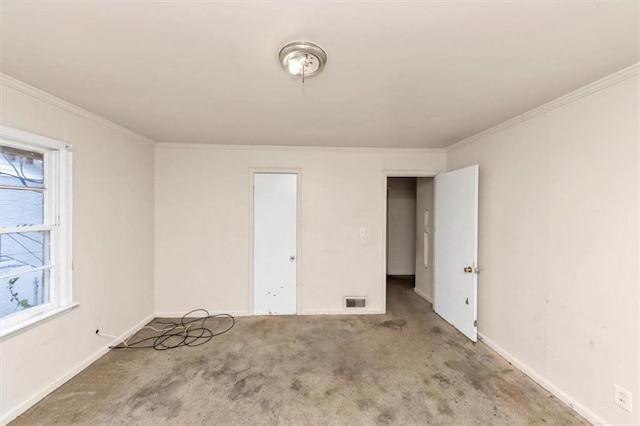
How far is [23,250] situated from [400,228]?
542 cm

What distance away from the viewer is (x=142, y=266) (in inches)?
122

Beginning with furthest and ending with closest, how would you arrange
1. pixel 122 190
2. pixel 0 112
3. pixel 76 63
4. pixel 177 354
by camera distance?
pixel 122 190
pixel 177 354
pixel 0 112
pixel 76 63

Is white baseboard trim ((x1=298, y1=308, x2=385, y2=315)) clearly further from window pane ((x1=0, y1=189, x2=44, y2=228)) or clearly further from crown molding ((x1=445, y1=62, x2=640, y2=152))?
window pane ((x1=0, y1=189, x2=44, y2=228))

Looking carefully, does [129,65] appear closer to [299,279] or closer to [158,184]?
[158,184]

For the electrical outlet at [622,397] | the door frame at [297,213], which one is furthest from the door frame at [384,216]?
the electrical outlet at [622,397]

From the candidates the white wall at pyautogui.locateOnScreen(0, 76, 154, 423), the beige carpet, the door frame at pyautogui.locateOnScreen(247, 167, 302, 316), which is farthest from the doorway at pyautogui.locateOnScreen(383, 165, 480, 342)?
the white wall at pyautogui.locateOnScreen(0, 76, 154, 423)

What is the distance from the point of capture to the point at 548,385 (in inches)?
79.9

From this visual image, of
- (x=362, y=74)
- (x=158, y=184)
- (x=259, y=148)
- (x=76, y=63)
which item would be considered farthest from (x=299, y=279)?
(x=76, y=63)

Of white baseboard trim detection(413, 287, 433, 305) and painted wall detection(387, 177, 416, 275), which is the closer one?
white baseboard trim detection(413, 287, 433, 305)

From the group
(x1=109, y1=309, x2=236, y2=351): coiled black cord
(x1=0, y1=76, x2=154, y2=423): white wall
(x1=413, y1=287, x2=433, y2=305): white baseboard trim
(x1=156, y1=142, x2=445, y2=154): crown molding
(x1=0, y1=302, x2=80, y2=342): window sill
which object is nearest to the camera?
(x1=0, y1=302, x2=80, y2=342): window sill

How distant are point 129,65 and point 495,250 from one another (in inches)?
Result: 130

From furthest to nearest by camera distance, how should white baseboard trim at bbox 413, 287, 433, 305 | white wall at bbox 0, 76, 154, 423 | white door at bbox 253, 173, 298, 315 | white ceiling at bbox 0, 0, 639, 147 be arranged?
white baseboard trim at bbox 413, 287, 433, 305
white door at bbox 253, 173, 298, 315
white wall at bbox 0, 76, 154, 423
white ceiling at bbox 0, 0, 639, 147

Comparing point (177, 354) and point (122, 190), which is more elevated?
point (122, 190)

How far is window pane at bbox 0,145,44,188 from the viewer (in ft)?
5.82
